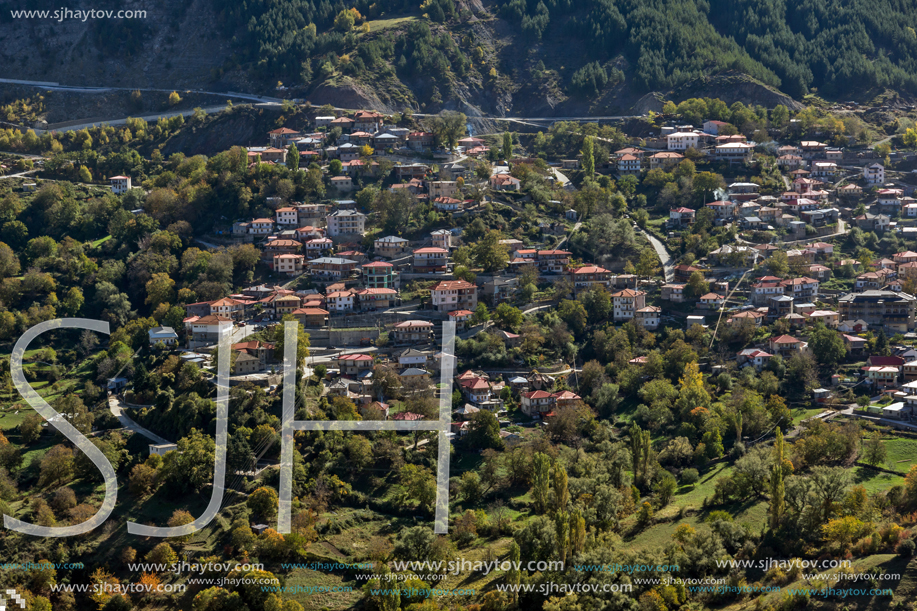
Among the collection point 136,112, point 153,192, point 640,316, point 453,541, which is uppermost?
point 136,112

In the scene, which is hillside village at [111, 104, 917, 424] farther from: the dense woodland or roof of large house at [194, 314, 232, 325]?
the dense woodland

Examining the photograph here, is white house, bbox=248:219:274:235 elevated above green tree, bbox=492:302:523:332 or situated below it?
above

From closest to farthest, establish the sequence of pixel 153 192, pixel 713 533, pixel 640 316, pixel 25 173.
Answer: pixel 713 533
pixel 640 316
pixel 153 192
pixel 25 173

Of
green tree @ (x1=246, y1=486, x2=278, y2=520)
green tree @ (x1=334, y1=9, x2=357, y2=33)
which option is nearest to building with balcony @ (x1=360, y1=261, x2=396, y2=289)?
green tree @ (x1=246, y1=486, x2=278, y2=520)

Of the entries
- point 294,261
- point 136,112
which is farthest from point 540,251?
point 136,112

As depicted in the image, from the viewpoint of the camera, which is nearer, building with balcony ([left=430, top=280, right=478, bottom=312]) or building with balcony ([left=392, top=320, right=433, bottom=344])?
building with balcony ([left=392, top=320, right=433, bottom=344])

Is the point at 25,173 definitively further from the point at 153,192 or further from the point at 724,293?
the point at 724,293

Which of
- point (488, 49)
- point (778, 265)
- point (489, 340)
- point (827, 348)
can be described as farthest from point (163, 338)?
point (488, 49)

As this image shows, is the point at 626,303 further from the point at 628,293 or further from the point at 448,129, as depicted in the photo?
the point at 448,129

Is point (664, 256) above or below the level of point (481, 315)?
above
